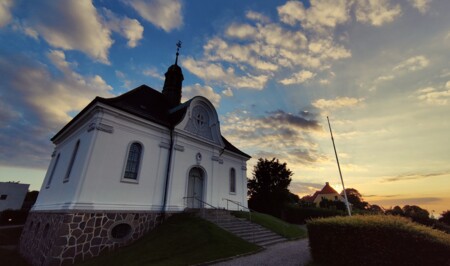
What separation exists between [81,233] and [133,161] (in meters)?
4.22

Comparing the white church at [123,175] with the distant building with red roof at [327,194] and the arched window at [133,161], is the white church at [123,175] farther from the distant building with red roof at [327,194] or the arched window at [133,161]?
the distant building with red roof at [327,194]

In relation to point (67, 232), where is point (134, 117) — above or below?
above

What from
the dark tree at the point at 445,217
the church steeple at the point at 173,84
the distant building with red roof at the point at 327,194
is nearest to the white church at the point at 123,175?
the church steeple at the point at 173,84

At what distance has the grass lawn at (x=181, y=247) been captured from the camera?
8469 mm

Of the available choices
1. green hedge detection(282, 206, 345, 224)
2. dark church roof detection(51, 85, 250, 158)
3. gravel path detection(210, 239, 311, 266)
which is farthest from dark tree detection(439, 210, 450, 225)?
dark church roof detection(51, 85, 250, 158)

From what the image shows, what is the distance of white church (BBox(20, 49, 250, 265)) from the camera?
10.1m

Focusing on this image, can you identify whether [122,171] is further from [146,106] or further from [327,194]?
[327,194]

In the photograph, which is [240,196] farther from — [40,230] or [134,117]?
[40,230]

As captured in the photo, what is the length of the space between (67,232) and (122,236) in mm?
2637

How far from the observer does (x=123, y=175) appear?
1176 cm

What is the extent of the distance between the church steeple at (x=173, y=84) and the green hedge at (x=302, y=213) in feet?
64.3

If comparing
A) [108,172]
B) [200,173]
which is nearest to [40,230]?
[108,172]

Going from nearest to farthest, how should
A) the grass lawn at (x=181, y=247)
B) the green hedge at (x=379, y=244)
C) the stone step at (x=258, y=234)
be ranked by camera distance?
the green hedge at (x=379, y=244)
the grass lawn at (x=181, y=247)
the stone step at (x=258, y=234)

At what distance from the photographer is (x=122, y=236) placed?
440 inches
